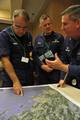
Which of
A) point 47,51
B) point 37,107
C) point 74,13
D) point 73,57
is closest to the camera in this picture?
point 37,107

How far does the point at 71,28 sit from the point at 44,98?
608mm

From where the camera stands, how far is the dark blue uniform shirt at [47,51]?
8.38ft

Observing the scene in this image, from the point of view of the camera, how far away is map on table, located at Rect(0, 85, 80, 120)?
1171 millimetres

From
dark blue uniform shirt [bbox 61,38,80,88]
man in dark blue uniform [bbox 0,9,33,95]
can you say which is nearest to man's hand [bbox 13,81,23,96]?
man in dark blue uniform [bbox 0,9,33,95]

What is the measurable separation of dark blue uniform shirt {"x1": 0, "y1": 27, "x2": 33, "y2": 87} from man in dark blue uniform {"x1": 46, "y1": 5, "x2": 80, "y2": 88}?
360 millimetres

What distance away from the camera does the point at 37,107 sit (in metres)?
1.31

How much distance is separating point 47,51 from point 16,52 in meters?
0.60

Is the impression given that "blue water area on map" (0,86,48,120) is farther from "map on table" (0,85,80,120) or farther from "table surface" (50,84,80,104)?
"table surface" (50,84,80,104)

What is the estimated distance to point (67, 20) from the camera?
178 centimetres

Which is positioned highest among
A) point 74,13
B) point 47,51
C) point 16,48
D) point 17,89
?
point 74,13

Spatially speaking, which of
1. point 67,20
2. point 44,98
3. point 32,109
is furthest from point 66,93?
point 67,20

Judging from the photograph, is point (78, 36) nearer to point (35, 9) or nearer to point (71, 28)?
point (71, 28)

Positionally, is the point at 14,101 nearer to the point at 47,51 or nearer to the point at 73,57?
the point at 73,57

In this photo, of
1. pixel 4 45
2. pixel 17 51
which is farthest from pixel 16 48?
pixel 4 45
